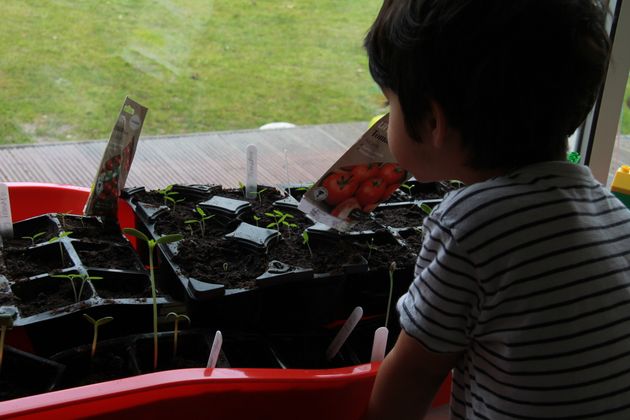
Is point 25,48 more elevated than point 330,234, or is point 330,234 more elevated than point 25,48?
point 25,48

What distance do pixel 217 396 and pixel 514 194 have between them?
48 cm

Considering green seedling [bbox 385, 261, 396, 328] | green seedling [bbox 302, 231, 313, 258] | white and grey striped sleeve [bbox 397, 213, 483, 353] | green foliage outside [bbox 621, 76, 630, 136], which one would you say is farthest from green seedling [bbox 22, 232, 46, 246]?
green foliage outside [bbox 621, 76, 630, 136]

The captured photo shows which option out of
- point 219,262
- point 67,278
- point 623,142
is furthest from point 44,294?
point 623,142

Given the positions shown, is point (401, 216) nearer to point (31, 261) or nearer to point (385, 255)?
point (385, 255)

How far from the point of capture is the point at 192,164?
1672 mm

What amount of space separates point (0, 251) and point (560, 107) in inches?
36.1

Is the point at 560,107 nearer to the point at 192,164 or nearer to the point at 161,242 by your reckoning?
the point at 161,242

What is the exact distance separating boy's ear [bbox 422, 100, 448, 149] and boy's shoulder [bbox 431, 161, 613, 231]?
6 centimetres

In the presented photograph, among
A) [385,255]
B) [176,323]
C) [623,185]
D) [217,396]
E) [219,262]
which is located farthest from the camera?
[623,185]

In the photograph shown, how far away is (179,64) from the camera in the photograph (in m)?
1.64

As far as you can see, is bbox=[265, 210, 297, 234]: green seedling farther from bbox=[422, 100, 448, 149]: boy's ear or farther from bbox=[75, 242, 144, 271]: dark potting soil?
bbox=[422, 100, 448, 149]: boy's ear

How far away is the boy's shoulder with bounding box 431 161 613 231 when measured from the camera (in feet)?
2.32

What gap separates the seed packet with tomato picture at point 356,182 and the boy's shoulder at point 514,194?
42 centimetres

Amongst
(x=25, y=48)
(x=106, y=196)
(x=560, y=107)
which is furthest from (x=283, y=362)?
(x=25, y=48)
